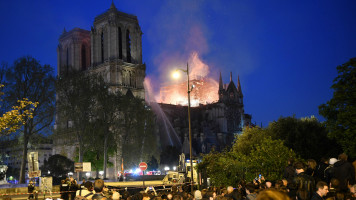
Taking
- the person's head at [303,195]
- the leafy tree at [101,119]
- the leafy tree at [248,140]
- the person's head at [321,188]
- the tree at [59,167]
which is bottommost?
the tree at [59,167]

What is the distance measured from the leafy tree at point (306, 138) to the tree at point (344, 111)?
8.00m

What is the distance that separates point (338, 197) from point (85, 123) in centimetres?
4861

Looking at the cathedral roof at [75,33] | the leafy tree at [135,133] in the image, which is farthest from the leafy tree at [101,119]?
the cathedral roof at [75,33]

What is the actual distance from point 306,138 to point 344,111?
11364mm

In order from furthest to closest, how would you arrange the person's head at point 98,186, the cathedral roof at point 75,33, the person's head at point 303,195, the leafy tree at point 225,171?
1. the cathedral roof at point 75,33
2. the leafy tree at point 225,171
3. the person's head at point 98,186
4. the person's head at point 303,195

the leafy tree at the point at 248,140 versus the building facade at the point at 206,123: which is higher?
the building facade at the point at 206,123

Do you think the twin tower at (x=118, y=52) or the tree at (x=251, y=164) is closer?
the tree at (x=251, y=164)

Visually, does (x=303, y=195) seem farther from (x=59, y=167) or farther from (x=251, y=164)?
(x=59, y=167)

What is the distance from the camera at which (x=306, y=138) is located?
40.7 m

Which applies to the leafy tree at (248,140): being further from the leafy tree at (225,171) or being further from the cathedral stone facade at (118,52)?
the cathedral stone facade at (118,52)

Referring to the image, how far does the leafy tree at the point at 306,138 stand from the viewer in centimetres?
4006

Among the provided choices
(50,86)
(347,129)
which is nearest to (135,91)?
(50,86)

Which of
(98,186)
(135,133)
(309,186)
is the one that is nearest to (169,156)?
(135,133)

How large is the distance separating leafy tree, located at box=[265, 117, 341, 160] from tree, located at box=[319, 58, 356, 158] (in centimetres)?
800
